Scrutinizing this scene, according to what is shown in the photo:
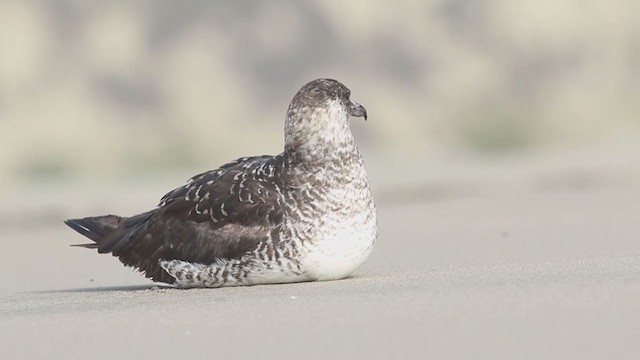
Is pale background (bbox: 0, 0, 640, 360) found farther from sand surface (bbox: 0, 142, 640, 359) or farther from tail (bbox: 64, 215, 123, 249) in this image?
tail (bbox: 64, 215, 123, 249)

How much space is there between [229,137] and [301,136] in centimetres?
2526

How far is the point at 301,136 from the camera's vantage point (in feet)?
27.0

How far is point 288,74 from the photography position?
35750 mm

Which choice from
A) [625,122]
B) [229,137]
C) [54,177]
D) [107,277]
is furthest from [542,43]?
[107,277]

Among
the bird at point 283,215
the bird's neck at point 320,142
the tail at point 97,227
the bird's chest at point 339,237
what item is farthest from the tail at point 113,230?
the bird's chest at point 339,237

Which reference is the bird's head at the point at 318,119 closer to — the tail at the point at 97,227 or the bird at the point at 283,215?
the bird at the point at 283,215

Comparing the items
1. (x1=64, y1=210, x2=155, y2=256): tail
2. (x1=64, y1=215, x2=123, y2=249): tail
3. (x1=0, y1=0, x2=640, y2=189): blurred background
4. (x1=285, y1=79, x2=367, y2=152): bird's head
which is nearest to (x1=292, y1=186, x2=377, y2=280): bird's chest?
(x1=285, y1=79, x2=367, y2=152): bird's head

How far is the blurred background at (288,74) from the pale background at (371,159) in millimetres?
61

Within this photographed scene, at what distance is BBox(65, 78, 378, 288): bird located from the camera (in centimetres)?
789

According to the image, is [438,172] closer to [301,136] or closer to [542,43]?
[301,136]

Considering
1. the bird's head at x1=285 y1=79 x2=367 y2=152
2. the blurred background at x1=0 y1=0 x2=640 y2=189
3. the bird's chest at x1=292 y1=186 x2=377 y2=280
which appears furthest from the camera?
the blurred background at x1=0 y1=0 x2=640 y2=189

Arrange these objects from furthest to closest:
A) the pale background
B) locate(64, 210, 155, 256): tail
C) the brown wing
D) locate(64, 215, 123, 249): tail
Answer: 1. locate(64, 215, 123, 249): tail
2. locate(64, 210, 155, 256): tail
3. the brown wing
4. the pale background

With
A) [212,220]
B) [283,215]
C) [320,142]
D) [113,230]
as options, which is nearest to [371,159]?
[113,230]

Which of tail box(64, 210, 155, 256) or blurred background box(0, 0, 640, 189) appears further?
blurred background box(0, 0, 640, 189)
